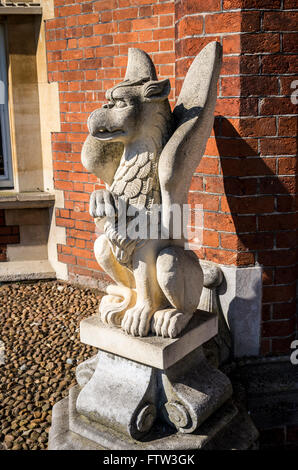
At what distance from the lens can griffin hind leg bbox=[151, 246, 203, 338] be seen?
2457 millimetres

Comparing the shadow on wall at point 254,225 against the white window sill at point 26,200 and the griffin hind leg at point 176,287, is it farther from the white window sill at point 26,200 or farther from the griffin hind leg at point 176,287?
the white window sill at point 26,200

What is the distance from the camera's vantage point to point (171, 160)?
2357 mm

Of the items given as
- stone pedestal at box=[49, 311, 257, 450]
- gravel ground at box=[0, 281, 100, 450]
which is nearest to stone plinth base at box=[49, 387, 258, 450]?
stone pedestal at box=[49, 311, 257, 450]

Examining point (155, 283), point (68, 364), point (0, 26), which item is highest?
point (0, 26)

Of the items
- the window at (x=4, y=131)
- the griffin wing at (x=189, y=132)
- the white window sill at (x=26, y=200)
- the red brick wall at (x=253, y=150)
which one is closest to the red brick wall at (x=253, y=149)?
the red brick wall at (x=253, y=150)

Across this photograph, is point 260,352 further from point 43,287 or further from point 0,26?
point 0,26

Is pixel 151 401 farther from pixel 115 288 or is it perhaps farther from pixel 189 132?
pixel 189 132

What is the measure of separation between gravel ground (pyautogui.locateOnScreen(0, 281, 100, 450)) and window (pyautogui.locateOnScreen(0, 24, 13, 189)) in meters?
1.26

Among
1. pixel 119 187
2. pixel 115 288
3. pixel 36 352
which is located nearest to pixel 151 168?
pixel 119 187

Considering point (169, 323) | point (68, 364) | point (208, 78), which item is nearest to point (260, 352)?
point (169, 323)

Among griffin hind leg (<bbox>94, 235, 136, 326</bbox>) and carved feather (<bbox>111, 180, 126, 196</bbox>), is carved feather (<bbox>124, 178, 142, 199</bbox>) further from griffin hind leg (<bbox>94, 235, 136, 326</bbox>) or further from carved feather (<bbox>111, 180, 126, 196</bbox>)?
griffin hind leg (<bbox>94, 235, 136, 326</bbox>)

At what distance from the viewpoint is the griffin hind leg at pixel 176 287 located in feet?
8.06

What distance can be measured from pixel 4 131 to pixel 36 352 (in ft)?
9.14
